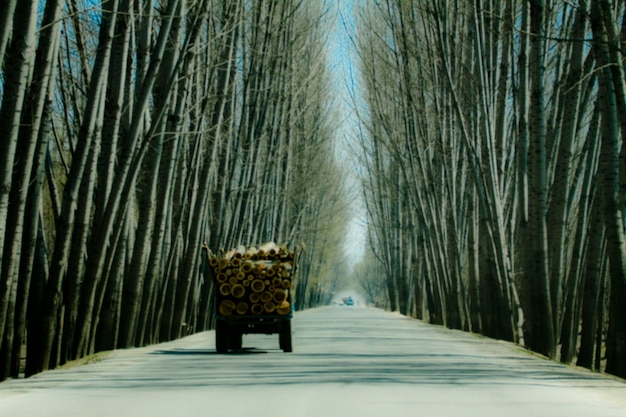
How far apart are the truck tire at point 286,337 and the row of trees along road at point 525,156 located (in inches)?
181

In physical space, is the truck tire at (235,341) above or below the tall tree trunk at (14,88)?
below

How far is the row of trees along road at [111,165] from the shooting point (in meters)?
12.2

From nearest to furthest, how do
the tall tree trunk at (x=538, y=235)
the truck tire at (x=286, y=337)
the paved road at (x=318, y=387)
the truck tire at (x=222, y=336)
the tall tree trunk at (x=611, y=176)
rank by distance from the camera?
the paved road at (x=318, y=387) < the tall tree trunk at (x=611, y=176) < the truck tire at (x=286, y=337) < the truck tire at (x=222, y=336) < the tall tree trunk at (x=538, y=235)

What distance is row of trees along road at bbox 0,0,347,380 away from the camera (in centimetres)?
1222

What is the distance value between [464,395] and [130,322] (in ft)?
34.1

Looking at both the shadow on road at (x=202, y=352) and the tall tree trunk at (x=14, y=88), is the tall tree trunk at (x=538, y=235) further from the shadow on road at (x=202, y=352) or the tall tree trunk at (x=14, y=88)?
the tall tree trunk at (x=14, y=88)

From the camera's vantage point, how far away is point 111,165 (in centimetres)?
1605

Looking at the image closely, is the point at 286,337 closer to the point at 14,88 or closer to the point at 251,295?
the point at 251,295

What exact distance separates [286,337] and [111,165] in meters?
4.22

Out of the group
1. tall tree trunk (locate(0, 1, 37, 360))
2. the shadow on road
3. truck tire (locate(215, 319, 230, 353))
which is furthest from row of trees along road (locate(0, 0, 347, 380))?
truck tire (locate(215, 319, 230, 353))

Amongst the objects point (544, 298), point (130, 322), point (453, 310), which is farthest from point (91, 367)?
point (453, 310)

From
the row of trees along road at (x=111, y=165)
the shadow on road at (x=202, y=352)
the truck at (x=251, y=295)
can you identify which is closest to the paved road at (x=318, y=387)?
the shadow on road at (x=202, y=352)

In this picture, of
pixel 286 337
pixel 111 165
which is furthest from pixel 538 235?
pixel 111 165

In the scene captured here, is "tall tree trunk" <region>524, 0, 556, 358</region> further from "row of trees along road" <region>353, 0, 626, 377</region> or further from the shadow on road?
the shadow on road
